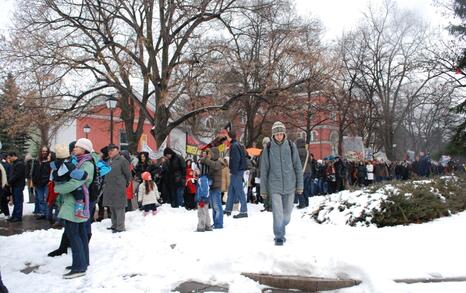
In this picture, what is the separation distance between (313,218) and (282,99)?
50.2 feet

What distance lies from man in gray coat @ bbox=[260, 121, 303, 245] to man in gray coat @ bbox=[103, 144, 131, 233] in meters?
3.26


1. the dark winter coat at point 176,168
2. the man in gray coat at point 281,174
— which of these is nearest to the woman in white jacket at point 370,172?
the dark winter coat at point 176,168

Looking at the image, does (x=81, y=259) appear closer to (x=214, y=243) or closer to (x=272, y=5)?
(x=214, y=243)

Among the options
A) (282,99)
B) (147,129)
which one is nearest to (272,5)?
(282,99)

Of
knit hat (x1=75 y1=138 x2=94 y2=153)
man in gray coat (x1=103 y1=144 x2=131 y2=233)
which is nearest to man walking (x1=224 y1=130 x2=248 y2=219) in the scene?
man in gray coat (x1=103 y1=144 x2=131 y2=233)

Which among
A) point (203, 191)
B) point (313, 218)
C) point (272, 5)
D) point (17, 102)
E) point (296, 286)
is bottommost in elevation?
point (296, 286)

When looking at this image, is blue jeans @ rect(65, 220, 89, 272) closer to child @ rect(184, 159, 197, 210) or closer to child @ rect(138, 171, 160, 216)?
child @ rect(138, 171, 160, 216)

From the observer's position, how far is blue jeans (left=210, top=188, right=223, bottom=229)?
9.11m

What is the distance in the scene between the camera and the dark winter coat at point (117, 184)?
926 cm

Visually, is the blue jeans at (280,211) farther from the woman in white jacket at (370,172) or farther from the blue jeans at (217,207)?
the woman in white jacket at (370,172)

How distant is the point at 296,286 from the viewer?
5.69m

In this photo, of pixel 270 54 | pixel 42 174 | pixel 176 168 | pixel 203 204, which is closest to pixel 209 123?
pixel 270 54

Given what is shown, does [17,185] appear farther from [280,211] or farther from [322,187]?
[322,187]

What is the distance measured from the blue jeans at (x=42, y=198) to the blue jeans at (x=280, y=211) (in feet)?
24.3
